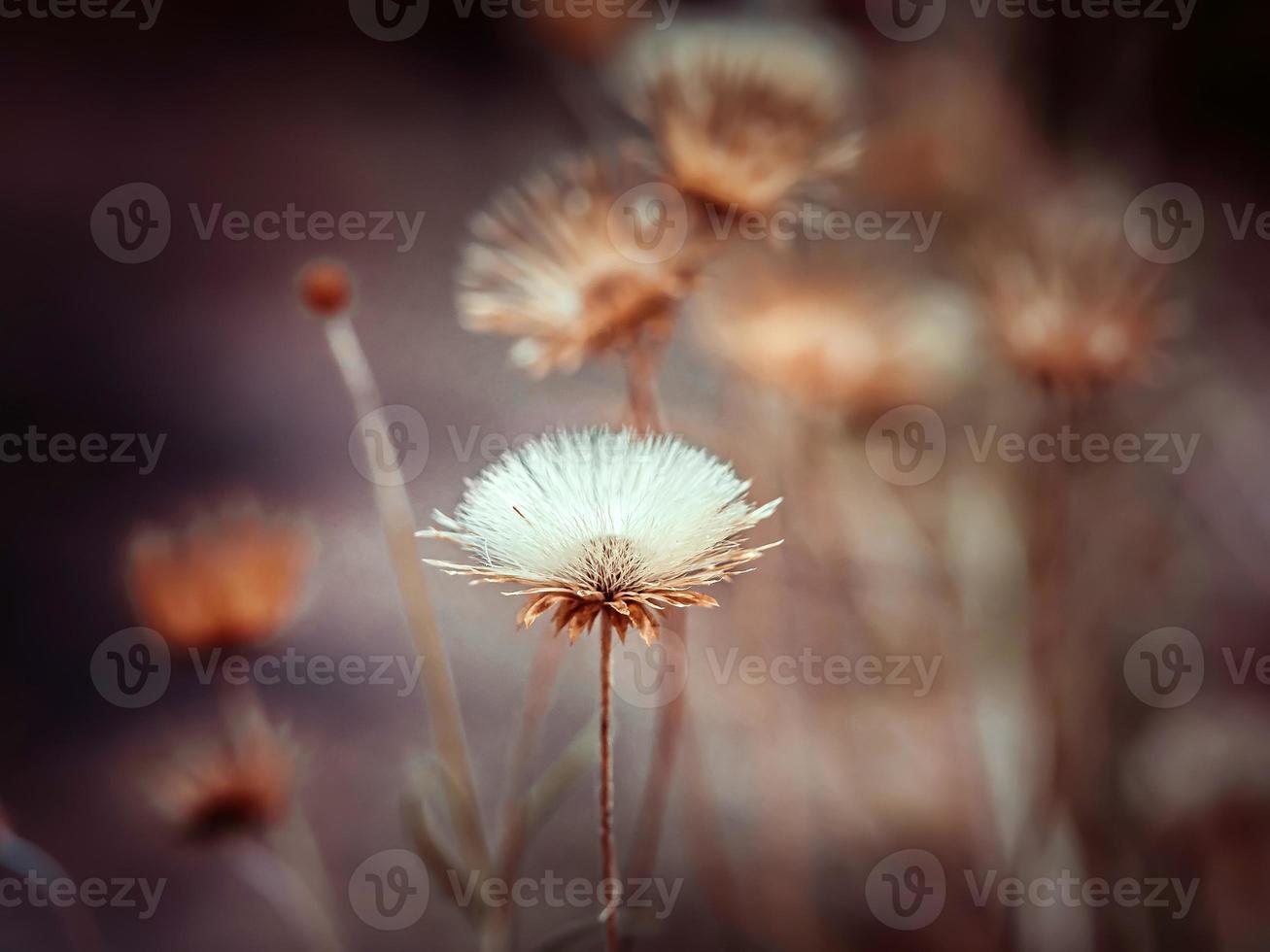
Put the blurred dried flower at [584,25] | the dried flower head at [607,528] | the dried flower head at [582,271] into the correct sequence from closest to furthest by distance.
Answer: the dried flower head at [607,528] → the dried flower head at [582,271] → the blurred dried flower at [584,25]

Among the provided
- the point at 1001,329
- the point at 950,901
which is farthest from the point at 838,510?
the point at 950,901

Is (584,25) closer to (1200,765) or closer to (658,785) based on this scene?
(658,785)

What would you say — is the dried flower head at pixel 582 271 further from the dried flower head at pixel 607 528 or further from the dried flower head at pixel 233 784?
the dried flower head at pixel 233 784

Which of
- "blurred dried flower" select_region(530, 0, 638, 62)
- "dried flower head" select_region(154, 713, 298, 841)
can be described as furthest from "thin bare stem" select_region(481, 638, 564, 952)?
"blurred dried flower" select_region(530, 0, 638, 62)

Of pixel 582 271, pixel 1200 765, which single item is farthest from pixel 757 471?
pixel 1200 765

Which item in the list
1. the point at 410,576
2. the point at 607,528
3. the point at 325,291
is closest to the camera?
the point at 607,528

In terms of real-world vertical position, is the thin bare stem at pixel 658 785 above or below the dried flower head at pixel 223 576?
below

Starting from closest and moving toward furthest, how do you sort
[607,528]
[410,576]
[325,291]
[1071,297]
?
[607,528] < [325,291] < [410,576] < [1071,297]

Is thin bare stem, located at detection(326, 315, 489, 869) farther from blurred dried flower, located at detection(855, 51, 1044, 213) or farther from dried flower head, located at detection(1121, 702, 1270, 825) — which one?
dried flower head, located at detection(1121, 702, 1270, 825)

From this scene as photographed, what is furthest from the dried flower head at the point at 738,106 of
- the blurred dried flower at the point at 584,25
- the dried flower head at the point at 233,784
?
the dried flower head at the point at 233,784
